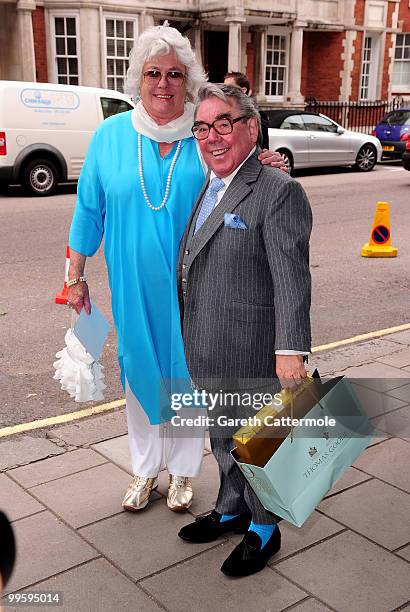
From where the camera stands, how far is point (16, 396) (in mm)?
4695

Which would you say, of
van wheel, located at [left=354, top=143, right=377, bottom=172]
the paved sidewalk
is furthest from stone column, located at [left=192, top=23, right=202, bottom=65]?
the paved sidewalk

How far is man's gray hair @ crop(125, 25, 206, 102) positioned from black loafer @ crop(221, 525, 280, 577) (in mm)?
1853

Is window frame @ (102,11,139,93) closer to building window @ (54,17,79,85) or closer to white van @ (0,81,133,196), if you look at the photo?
building window @ (54,17,79,85)

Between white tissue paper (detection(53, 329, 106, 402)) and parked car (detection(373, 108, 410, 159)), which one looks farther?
parked car (detection(373, 108, 410, 159))

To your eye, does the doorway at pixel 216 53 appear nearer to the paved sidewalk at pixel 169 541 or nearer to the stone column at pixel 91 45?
the stone column at pixel 91 45

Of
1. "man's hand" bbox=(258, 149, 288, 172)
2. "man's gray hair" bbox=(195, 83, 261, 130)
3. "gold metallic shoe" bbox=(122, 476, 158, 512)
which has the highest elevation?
"man's gray hair" bbox=(195, 83, 261, 130)

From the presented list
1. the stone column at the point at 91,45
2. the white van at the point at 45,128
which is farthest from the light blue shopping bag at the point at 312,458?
the stone column at the point at 91,45

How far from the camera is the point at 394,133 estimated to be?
19.9 meters

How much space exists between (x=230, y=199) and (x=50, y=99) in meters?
11.3

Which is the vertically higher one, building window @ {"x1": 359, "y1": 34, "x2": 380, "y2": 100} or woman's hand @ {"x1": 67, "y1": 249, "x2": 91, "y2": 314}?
building window @ {"x1": 359, "y1": 34, "x2": 380, "y2": 100}

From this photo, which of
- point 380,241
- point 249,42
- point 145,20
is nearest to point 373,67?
point 249,42

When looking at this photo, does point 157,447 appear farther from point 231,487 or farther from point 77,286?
point 77,286

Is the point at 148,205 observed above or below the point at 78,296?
above

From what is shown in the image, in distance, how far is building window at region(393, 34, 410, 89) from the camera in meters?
29.9
